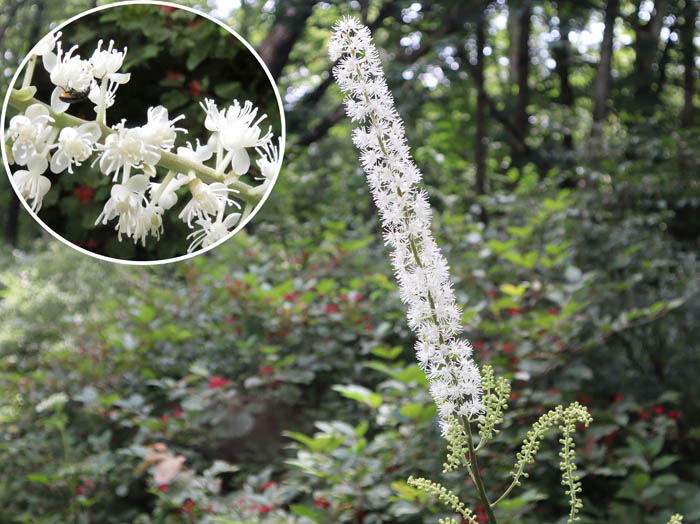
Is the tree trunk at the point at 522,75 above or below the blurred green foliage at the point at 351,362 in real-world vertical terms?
above

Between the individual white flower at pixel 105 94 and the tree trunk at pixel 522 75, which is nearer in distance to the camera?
the individual white flower at pixel 105 94

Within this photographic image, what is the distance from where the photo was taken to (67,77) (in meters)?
0.94

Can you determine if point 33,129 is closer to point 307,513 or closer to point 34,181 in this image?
point 34,181

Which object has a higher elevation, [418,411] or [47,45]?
[47,45]

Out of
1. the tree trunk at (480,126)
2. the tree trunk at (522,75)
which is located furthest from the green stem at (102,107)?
the tree trunk at (522,75)

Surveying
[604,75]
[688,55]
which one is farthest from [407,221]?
[688,55]

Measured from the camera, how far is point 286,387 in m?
2.56

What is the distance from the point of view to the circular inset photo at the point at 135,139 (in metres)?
0.93

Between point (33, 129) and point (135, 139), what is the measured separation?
5.5 inches

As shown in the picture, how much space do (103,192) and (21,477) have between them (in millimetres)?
2263

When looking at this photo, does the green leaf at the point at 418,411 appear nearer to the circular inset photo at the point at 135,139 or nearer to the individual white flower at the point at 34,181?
the circular inset photo at the point at 135,139

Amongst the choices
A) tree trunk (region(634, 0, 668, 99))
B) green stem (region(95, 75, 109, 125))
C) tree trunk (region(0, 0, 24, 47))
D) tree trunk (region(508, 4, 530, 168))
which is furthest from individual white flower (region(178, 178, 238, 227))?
tree trunk (region(634, 0, 668, 99))

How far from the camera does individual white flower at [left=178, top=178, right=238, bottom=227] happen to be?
1000mm

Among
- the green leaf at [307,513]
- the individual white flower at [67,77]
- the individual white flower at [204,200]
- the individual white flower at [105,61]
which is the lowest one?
the green leaf at [307,513]
